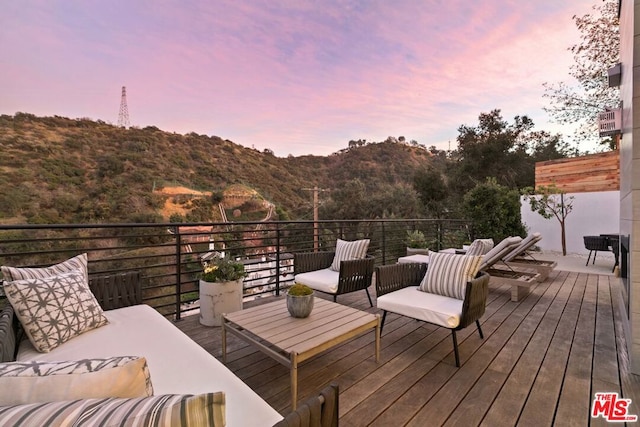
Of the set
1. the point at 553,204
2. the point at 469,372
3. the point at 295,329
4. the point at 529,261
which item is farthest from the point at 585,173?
the point at 295,329

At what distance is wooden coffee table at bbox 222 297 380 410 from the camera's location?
1750 millimetres

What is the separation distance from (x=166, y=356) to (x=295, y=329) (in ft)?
2.61

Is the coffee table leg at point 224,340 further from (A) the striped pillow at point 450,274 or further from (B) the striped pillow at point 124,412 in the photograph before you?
(A) the striped pillow at point 450,274

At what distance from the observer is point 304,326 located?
2062 millimetres

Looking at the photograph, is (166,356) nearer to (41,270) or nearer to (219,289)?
(41,270)

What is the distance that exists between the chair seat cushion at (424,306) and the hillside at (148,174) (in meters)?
13.1

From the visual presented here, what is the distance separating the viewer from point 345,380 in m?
2.01

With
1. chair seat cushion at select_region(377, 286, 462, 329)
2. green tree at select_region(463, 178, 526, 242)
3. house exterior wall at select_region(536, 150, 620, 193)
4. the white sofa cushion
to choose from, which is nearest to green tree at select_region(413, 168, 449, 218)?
house exterior wall at select_region(536, 150, 620, 193)

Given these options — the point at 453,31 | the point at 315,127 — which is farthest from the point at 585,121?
the point at 315,127

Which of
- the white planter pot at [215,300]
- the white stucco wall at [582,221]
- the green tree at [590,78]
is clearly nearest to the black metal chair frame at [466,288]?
the white planter pot at [215,300]

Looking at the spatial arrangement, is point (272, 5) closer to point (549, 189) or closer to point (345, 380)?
point (345, 380)

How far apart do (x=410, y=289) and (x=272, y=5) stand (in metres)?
5.84

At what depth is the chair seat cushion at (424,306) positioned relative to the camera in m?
2.32

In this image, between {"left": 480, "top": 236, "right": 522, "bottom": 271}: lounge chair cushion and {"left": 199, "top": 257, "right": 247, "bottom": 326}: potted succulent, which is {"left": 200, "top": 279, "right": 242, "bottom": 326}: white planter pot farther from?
{"left": 480, "top": 236, "right": 522, "bottom": 271}: lounge chair cushion
